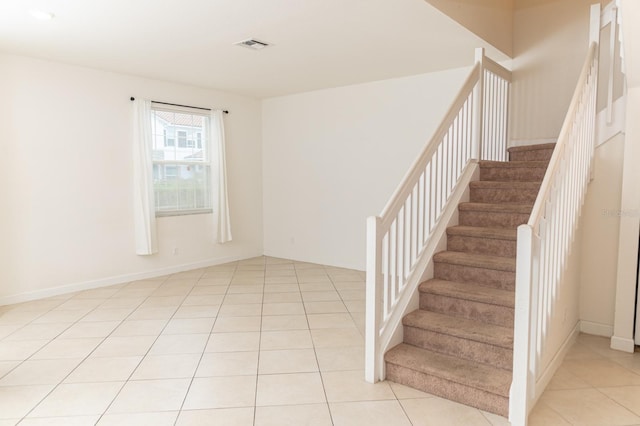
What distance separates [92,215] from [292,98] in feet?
11.2

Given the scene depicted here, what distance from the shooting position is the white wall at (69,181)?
4.47 metres

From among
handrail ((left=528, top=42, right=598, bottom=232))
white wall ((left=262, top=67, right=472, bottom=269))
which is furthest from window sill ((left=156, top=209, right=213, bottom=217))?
handrail ((left=528, top=42, right=598, bottom=232))

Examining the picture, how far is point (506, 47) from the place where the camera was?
15.0ft

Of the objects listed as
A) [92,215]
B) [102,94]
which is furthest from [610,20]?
[92,215]

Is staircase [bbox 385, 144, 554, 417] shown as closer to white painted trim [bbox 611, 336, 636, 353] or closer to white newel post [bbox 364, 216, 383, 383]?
white newel post [bbox 364, 216, 383, 383]

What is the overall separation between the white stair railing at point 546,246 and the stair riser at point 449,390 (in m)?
0.10

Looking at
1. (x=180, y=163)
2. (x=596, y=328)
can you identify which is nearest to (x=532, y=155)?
(x=596, y=328)

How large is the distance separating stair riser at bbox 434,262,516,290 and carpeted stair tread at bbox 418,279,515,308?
0.15 ft

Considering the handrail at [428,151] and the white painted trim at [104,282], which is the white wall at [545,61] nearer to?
the handrail at [428,151]

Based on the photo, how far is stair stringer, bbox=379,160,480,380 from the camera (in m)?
2.89

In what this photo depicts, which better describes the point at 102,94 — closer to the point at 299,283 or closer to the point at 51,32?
the point at 51,32

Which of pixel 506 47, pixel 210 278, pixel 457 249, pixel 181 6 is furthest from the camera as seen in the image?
pixel 210 278

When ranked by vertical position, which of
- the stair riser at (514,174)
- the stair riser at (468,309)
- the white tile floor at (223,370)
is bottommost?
the white tile floor at (223,370)

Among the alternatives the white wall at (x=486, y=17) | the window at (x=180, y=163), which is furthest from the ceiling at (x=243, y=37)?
the window at (x=180, y=163)
